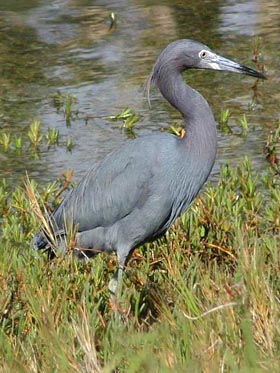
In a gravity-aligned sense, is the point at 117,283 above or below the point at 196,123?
below

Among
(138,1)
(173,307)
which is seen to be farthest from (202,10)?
(173,307)

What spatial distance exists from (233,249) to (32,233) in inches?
48.2

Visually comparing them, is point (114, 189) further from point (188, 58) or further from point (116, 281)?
point (188, 58)

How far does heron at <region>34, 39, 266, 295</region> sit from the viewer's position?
610 centimetres

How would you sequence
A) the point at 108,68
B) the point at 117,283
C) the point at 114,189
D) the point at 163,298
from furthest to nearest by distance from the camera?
1. the point at 108,68
2. the point at 114,189
3. the point at 117,283
4. the point at 163,298

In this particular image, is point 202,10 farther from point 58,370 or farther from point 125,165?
point 58,370

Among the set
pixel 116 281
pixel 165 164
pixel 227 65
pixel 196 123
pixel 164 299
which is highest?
pixel 227 65

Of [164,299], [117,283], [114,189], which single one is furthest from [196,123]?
[164,299]

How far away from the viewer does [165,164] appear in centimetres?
609

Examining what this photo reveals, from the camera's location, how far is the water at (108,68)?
9266mm

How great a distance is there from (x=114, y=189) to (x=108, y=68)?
4.91 meters

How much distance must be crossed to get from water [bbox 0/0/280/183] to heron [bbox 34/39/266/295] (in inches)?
93.0

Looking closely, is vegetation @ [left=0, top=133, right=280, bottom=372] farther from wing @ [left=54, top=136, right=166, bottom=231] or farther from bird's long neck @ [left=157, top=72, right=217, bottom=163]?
bird's long neck @ [left=157, top=72, right=217, bottom=163]

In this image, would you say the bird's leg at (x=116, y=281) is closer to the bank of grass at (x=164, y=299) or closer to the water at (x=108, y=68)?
the bank of grass at (x=164, y=299)
